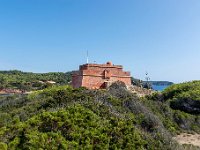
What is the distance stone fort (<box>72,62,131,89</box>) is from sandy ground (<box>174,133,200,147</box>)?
8.01 meters

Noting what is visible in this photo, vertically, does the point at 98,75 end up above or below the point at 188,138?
above

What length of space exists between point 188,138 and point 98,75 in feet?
31.5

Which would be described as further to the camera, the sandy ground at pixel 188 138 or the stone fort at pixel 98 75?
the stone fort at pixel 98 75

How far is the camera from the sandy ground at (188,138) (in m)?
14.6

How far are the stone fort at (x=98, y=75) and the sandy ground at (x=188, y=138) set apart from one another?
8010mm

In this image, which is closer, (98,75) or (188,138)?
(188,138)

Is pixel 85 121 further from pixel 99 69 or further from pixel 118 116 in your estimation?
pixel 99 69

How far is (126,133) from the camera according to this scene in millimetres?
9195

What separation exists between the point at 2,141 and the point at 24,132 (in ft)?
1.82

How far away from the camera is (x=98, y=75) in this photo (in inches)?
938

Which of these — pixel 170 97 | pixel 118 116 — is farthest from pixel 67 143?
pixel 170 97

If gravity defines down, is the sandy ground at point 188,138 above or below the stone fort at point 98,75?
below

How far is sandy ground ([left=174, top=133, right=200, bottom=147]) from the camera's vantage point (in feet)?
48.0

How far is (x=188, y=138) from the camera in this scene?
1573 centimetres
